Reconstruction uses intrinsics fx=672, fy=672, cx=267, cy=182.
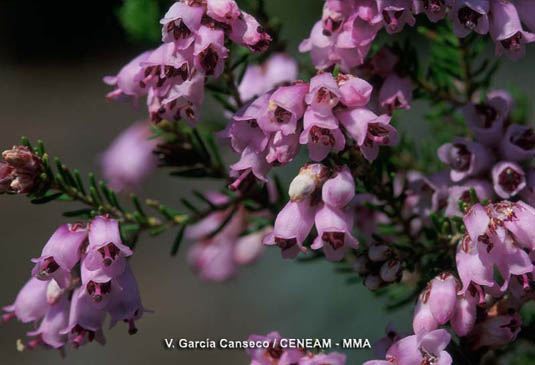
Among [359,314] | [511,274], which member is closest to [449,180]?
[511,274]

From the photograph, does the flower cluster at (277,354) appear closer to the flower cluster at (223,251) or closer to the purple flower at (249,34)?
the purple flower at (249,34)

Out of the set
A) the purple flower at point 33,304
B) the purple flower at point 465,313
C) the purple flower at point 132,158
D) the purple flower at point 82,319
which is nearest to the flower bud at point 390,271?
the purple flower at point 465,313

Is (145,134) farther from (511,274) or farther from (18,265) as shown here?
(18,265)

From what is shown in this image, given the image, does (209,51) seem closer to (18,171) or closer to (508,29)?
(18,171)

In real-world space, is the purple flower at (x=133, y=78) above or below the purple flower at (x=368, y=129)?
above

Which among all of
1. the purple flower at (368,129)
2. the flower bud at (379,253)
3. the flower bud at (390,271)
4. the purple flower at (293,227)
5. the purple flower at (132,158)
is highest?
the purple flower at (368,129)

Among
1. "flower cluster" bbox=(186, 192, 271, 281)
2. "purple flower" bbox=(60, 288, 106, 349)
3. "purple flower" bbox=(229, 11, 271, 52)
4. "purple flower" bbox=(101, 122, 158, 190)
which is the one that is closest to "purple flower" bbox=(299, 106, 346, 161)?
"purple flower" bbox=(229, 11, 271, 52)

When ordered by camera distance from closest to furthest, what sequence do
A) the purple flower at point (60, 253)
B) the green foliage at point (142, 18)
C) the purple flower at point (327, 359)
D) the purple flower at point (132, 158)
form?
the purple flower at point (327, 359)
the purple flower at point (60, 253)
the green foliage at point (142, 18)
the purple flower at point (132, 158)
